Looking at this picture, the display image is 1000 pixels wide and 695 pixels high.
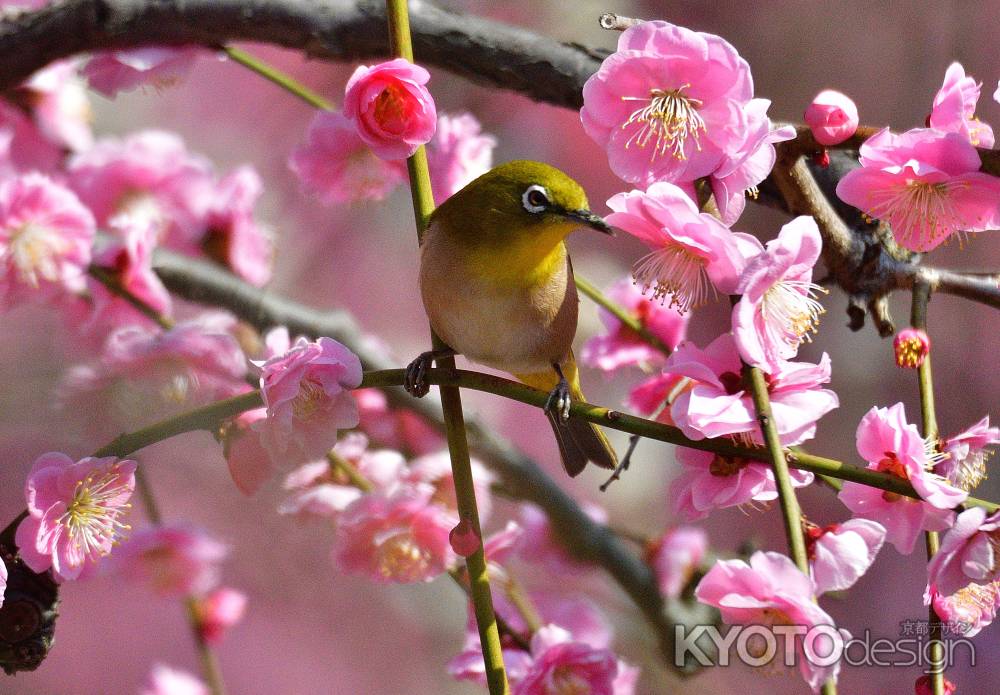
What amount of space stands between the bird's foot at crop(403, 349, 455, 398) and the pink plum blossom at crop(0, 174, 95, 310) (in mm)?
330

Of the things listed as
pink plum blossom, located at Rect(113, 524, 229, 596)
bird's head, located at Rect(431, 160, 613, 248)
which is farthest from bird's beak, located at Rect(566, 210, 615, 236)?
pink plum blossom, located at Rect(113, 524, 229, 596)

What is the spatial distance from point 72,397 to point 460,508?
570 millimetres

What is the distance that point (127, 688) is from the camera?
154cm

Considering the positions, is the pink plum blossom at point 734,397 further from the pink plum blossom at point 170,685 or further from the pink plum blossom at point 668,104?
the pink plum blossom at point 170,685

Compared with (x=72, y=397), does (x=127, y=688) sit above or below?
below

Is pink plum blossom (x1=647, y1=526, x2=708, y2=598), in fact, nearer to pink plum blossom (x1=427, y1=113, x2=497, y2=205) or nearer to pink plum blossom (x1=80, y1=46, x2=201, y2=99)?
pink plum blossom (x1=427, y1=113, x2=497, y2=205)

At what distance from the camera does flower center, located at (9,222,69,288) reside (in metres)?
0.74

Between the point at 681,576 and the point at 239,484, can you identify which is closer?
Result: the point at 239,484

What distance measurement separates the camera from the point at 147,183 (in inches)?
38.7

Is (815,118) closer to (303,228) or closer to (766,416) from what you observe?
(766,416)

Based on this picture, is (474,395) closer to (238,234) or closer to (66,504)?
(238,234)

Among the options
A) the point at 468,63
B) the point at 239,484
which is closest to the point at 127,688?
the point at 239,484

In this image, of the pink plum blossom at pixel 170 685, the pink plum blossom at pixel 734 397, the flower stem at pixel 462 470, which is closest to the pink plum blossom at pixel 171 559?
the pink plum blossom at pixel 170 685

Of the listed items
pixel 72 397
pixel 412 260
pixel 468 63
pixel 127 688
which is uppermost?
pixel 468 63
